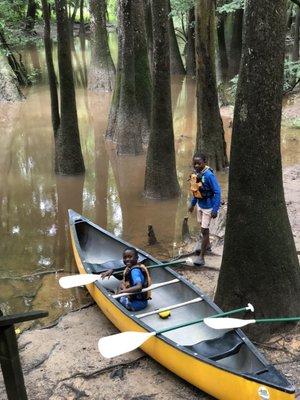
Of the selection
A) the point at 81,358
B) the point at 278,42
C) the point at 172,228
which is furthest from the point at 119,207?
the point at 278,42

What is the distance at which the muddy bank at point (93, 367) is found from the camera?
5297mm

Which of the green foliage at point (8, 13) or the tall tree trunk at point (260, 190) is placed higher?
the green foliage at point (8, 13)

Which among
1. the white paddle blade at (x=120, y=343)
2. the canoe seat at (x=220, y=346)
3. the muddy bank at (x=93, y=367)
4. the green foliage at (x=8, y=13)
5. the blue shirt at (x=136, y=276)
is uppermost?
the green foliage at (x=8, y=13)

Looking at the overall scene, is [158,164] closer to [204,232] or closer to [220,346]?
[204,232]

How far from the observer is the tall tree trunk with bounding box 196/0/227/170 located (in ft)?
36.8

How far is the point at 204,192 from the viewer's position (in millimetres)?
7676

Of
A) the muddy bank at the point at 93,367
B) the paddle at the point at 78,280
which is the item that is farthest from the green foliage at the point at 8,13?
the muddy bank at the point at 93,367

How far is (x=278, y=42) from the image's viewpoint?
206 inches

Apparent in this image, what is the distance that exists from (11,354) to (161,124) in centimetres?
717

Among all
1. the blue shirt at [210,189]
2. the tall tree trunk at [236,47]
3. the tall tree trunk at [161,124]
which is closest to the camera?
the blue shirt at [210,189]

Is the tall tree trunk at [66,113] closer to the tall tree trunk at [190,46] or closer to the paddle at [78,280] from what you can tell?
the paddle at [78,280]

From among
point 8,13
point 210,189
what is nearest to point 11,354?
point 210,189

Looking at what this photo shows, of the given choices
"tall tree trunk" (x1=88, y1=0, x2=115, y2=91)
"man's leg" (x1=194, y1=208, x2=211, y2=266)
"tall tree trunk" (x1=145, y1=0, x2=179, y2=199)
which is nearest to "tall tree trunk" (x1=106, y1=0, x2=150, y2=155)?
"tall tree trunk" (x1=145, y1=0, x2=179, y2=199)

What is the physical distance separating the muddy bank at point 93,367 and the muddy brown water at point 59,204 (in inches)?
30.2
